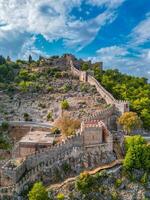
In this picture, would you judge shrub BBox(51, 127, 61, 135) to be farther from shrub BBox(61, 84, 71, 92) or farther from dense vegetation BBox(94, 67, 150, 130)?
shrub BBox(61, 84, 71, 92)

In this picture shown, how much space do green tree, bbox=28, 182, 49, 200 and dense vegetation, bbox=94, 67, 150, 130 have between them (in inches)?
807

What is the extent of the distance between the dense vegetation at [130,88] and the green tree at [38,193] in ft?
67.2

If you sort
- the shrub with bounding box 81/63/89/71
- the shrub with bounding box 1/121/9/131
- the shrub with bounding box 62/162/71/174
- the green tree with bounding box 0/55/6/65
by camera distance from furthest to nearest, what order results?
the green tree with bounding box 0/55/6/65 < the shrub with bounding box 81/63/89/71 < the shrub with bounding box 1/121/9/131 < the shrub with bounding box 62/162/71/174

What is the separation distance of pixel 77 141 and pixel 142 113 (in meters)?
14.9

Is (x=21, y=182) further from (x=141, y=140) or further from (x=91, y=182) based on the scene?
(x=141, y=140)

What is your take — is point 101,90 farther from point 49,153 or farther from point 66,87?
point 49,153

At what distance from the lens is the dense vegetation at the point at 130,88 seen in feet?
206

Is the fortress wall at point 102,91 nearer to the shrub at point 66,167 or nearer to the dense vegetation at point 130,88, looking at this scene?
the dense vegetation at point 130,88

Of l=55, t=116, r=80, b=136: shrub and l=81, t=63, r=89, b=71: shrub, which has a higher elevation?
l=81, t=63, r=89, b=71: shrub

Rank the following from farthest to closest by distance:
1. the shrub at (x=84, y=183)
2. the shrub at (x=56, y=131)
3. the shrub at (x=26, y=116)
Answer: the shrub at (x=26, y=116), the shrub at (x=56, y=131), the shrub at (x=84, y=183)

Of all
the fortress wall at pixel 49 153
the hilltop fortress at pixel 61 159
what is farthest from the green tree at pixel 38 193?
the fortress wall at pixel 49 153

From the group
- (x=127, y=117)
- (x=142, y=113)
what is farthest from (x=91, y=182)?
(x=142, y=113)

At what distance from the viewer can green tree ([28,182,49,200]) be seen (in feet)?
146

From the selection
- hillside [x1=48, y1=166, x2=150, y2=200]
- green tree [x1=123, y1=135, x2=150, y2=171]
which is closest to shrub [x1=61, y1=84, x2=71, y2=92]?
green tree [x1=123, y1=135, x2=150, y2=171]
